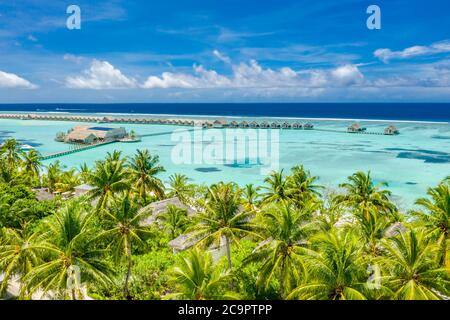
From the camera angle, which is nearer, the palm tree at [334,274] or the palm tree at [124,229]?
the palm tree at [334,274]

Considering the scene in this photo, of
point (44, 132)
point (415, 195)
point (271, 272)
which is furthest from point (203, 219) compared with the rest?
point (44, 132)

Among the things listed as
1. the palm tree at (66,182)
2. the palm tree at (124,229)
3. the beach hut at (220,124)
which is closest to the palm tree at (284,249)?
the palm tree at (124,229)

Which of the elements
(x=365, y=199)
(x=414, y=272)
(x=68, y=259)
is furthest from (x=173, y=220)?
(x=414, y=272)

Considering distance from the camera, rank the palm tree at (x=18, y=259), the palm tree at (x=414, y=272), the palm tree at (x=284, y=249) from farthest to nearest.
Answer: the palm tree at (x=18, y=259)
the palm tree at (x=284, y=249)
the palm tree at (x=414, y=272)

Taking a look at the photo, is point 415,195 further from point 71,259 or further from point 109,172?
point 71,259

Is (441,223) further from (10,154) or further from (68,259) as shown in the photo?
(10,154)

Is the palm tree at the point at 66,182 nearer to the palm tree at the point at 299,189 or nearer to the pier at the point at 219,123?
the palm tree at the point at 299,189
